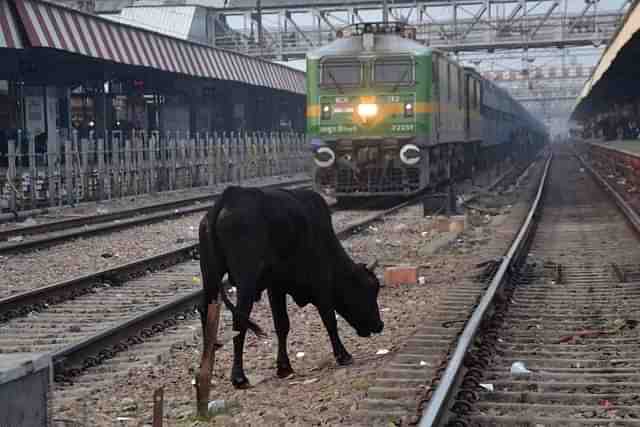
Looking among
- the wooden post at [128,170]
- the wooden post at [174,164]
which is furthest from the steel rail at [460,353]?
the wooden post at [174,164]

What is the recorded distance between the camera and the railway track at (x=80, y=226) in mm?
14812

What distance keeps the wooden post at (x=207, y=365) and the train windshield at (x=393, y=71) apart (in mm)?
15208

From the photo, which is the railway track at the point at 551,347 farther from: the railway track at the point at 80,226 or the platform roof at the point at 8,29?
the platform roof at the point at 8,29

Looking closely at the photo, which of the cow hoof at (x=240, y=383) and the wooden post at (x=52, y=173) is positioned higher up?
the wooden post at (x=52, y=173)

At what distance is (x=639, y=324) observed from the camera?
7922 millimetres

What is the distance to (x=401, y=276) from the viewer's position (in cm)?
1101

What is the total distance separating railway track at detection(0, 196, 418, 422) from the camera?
720 cm

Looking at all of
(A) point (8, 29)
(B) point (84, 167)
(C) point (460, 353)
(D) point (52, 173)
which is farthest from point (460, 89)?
(C) point (460, 353)

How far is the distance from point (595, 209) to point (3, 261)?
1274 centimetres

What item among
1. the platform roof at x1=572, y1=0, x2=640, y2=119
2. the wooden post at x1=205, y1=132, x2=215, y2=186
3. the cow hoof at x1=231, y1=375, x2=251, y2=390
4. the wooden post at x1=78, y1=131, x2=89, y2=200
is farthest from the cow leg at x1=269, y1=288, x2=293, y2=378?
the wooden post at x1=205, y1=132, x2=215, y2=186

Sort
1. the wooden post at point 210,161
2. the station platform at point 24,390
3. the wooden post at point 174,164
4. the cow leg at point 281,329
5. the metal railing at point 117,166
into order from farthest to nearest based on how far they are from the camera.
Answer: the wooden post at point 210,161 → the wooden post at point 174,164 → the metal railing at point 117,166 → the cow leg at point 281,329 → the station platform at point 24,390

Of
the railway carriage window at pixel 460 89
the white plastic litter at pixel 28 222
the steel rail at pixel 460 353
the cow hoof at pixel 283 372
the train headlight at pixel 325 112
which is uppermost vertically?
the railway carriage window at pixel 460 89

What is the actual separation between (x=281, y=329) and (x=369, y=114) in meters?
14.2

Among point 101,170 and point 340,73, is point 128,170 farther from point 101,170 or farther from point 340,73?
point 340,73
